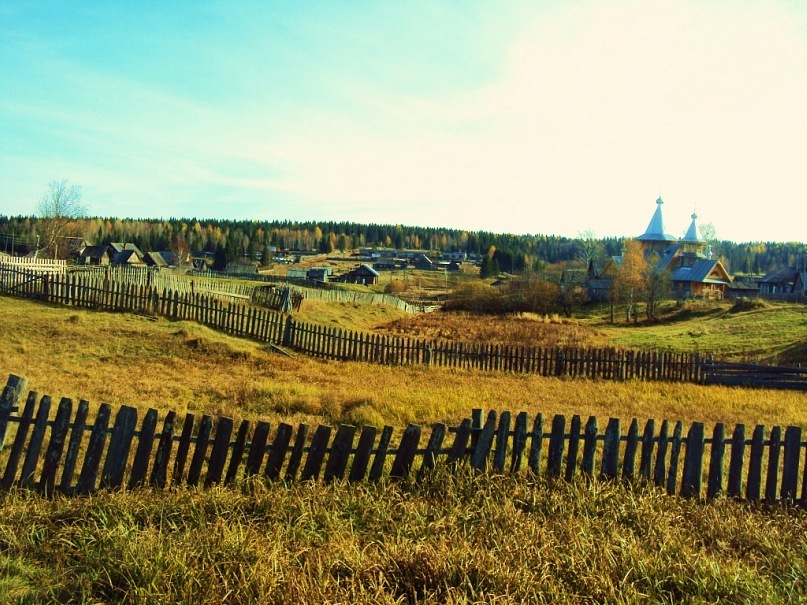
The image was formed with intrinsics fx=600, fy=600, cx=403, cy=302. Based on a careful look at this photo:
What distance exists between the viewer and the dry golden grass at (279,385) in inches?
425

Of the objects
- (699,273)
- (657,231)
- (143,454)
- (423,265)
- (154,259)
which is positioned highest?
(657,231)

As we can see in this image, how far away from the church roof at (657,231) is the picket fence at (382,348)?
74837 mm

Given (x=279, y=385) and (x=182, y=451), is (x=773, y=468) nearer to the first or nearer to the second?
(x=182, y=451)

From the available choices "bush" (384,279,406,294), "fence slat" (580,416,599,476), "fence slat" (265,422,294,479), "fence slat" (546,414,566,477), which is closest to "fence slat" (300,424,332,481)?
"fence slat" (265,422,294,479)

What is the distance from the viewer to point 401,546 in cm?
436

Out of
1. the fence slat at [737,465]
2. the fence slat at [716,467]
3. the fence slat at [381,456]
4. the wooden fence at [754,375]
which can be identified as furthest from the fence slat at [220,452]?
the wooden fence at [754,375]

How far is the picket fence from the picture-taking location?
18453 mm

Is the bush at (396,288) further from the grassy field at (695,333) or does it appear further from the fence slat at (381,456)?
the fence slat at (381,456)

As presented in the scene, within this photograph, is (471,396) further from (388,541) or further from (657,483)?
(388,541)

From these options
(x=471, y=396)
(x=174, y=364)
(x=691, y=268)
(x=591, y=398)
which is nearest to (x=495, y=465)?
(x=471, y=396)

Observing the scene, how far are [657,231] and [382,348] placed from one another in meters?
79.7

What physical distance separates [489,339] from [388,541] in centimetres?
2948

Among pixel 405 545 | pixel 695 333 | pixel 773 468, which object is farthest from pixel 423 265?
pixel 405 545

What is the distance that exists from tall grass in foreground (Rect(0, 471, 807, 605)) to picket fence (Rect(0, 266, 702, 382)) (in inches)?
506
